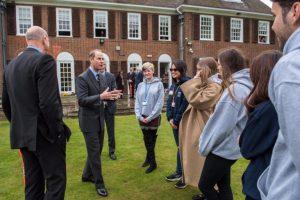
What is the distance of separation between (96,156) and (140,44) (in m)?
20.5

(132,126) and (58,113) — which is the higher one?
(58,113)

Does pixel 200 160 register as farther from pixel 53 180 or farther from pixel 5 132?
pixel 5 132

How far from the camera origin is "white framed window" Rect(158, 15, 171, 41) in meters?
26.1

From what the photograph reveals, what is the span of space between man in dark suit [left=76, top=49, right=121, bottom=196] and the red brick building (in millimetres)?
16191

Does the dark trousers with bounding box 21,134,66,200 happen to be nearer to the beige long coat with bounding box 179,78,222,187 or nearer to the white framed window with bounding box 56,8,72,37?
the beige long coat with bounding box 179,78,222,187

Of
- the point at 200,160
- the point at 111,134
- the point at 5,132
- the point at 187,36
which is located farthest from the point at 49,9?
the point at 200,160

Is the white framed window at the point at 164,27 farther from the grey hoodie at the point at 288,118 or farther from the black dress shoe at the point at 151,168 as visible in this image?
the grey hoodie at the point at 288,118

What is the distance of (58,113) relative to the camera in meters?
3.72

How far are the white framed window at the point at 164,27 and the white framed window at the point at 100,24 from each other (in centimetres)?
405

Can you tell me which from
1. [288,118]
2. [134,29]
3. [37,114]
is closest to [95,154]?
[37,114]

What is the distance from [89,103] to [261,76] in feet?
10.7

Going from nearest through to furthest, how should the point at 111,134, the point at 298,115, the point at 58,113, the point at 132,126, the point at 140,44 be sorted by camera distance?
the point at 298,115
the point at 58,113
the point at 111,134
the point at 132,126
the point at 140,44

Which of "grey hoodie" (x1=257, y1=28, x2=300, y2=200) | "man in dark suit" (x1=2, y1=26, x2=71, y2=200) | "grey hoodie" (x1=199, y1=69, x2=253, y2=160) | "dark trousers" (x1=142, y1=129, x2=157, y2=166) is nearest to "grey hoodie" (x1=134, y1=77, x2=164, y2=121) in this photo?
"dark trousers" (x1=142, y1=129, x2=157, y2=166)

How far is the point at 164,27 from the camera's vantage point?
86.0 feet
